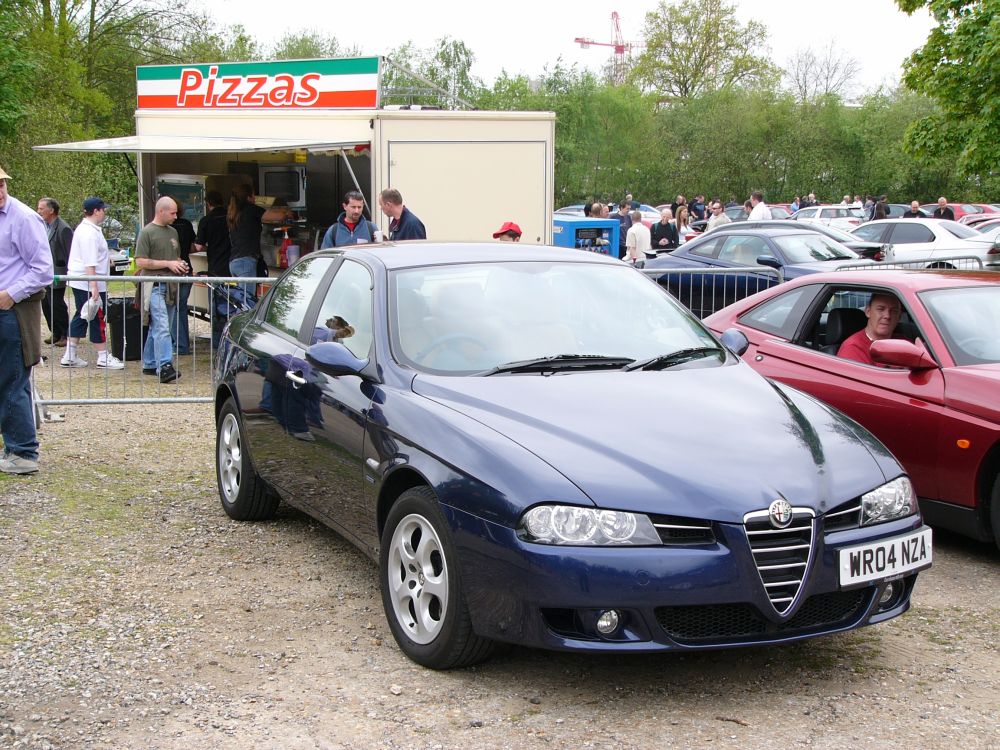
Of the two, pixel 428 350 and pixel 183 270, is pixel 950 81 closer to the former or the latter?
pixel 183 270

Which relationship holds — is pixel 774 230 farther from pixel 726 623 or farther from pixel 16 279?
pixel 726 623

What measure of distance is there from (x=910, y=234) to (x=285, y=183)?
13077 millimetres

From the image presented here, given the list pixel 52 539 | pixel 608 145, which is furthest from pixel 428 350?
pixel 608 145

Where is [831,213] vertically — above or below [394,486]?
above

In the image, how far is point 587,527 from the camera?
3.88 m

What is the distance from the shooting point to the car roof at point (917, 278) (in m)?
6.60

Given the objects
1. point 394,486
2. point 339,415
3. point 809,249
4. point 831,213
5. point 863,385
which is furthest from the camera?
point 831,213

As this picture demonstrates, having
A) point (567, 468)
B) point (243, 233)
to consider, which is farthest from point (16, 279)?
point (243, 233)

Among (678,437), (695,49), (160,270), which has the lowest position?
(678,437)

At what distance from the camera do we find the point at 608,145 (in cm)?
5831

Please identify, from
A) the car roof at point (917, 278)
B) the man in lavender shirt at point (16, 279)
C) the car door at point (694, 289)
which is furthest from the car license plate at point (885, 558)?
the car door at point (694, 289)

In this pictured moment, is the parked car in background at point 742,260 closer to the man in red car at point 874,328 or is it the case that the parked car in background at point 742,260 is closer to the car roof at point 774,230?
the car roof at point 774,230

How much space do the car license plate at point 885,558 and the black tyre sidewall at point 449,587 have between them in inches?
53.7

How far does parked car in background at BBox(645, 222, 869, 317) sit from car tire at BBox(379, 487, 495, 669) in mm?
9069
